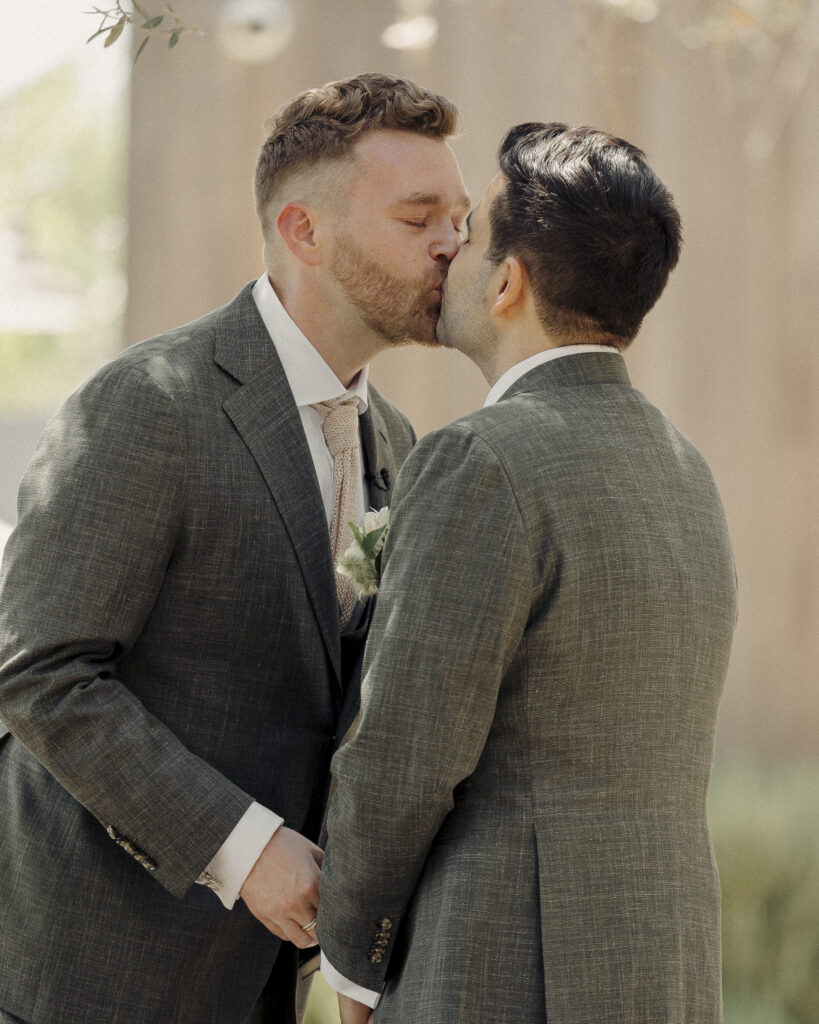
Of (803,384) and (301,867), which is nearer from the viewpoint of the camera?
(301,867)

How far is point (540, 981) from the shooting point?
1271 mm

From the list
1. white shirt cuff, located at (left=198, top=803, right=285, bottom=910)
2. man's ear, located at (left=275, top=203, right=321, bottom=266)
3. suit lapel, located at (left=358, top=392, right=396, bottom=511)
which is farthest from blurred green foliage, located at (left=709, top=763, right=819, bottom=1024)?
man's ear, located at (left=275, top=203, right=321, bottom=266)

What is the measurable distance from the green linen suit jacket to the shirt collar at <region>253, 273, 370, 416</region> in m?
0.66

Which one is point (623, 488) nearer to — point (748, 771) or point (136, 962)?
point (136, 962)

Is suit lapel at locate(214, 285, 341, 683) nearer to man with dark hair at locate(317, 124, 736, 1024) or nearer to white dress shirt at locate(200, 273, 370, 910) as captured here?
white dress shirt at locate(200, 273, 370, 910)

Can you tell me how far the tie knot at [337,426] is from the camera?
2.01 meters

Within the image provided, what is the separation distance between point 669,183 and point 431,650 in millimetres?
2695

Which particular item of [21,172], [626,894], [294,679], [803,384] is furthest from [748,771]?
[21,172]

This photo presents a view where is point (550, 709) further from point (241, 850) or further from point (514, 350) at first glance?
point (241, 850)

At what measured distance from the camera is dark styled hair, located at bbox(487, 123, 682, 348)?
1.37 metres

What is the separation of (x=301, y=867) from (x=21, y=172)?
7420mm

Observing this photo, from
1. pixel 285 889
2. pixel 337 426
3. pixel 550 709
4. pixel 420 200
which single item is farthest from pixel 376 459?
pixel 550 709

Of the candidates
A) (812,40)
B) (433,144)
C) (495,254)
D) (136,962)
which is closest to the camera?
(495,254)

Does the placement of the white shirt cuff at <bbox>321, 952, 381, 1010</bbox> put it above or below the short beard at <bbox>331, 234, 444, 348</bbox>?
below
